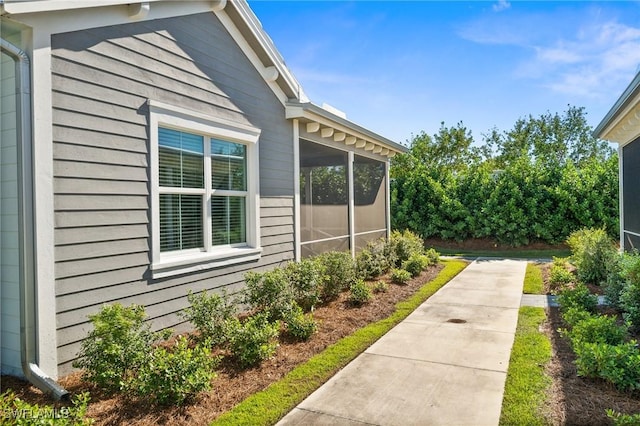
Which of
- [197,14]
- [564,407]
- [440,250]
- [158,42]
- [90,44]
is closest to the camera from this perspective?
[564,407]

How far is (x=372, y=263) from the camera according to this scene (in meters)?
8.62

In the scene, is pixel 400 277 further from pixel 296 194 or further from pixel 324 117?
pixel 324 117

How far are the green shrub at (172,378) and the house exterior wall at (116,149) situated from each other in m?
1.07

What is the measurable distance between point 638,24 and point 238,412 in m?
9.63

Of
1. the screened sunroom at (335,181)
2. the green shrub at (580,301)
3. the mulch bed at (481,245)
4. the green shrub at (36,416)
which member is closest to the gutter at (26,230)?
the green shrub at (36,416)

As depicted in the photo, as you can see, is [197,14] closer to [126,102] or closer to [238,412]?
[126,102]

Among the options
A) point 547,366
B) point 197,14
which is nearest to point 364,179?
point 197,14

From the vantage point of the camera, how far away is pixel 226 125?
5633mm

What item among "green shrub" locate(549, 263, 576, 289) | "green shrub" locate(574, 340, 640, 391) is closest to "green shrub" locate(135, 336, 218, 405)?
"green shrub" locate(574, 340, 640, 391)

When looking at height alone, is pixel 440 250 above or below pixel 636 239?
below

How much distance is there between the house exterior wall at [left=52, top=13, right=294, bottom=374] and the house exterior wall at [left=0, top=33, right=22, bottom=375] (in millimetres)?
310

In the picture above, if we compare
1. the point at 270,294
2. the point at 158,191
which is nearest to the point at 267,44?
the point at 158,191

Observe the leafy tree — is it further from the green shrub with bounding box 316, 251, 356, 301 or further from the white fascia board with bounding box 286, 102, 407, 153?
the green shrub with bounding box 316, 251, 356, 301

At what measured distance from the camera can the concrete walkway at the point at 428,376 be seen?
3074 millimetres
